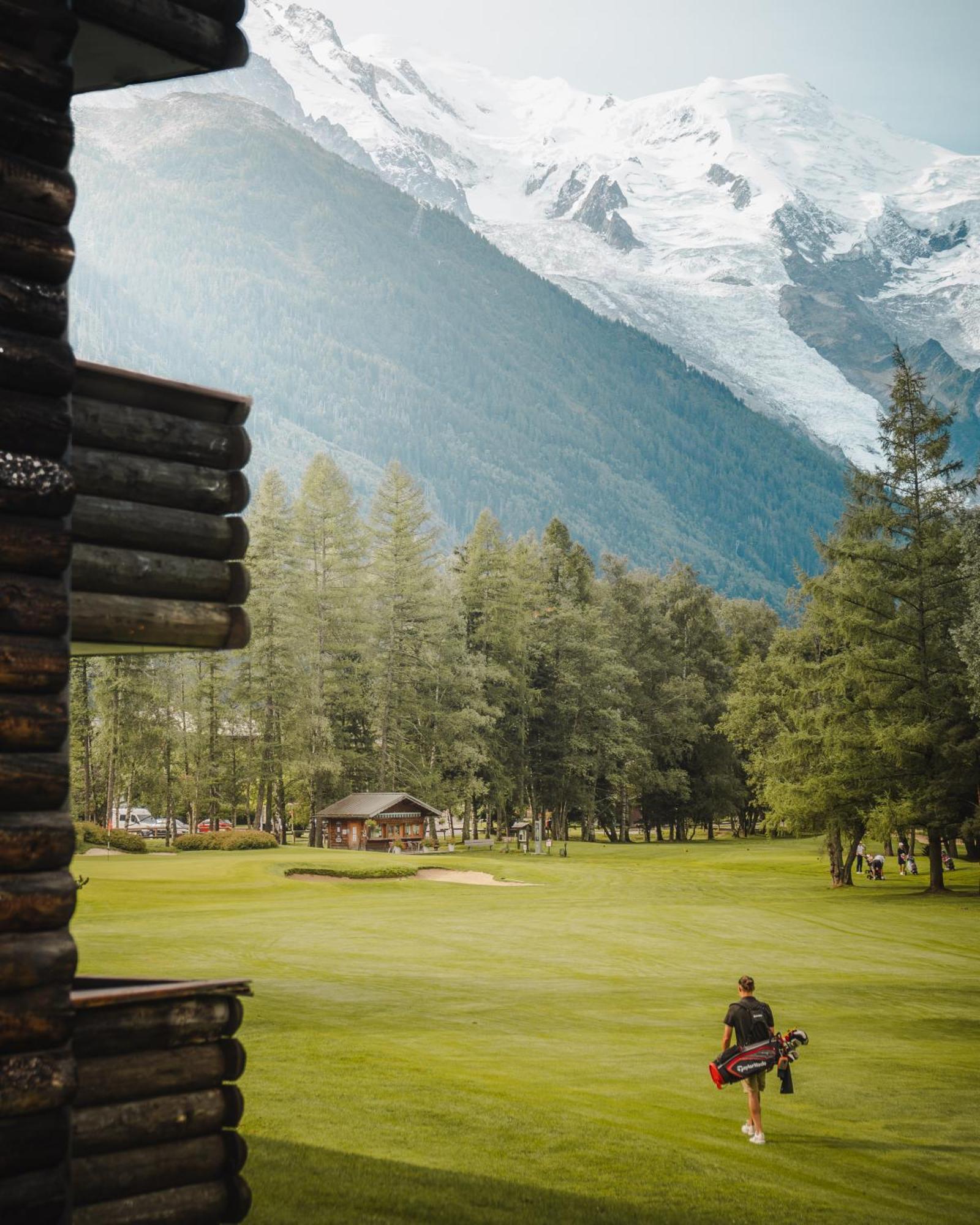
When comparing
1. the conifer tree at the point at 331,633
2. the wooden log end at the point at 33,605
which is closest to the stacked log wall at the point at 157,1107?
the wooden log end at the point at 33,605

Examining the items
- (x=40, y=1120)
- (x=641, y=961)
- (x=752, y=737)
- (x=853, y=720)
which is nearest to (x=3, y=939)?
(x=40, y=1120)

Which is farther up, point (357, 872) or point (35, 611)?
point (35, 611)

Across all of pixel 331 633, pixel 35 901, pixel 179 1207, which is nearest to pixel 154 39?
pixel 35 901

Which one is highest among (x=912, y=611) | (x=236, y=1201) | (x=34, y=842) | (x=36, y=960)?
(x=912, y=611)

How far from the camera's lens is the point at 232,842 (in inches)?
2265

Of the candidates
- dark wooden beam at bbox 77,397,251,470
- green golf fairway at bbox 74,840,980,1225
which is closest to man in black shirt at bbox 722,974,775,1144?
green golf fairway at bbox 74,840,980,1225

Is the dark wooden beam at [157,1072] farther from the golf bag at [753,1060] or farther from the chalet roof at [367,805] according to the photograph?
the chalet roof at [367,805]

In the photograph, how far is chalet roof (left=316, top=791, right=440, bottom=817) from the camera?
63.4 m

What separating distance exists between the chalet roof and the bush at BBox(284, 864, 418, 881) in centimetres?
1255

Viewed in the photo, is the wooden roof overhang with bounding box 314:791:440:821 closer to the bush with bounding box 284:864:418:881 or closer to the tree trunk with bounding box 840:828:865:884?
the bush with bounding box 284:864:418:881

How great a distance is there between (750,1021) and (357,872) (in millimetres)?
35235

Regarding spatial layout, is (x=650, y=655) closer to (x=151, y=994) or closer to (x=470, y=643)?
(x=470, y=643)

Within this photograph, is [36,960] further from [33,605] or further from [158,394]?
[158,394]

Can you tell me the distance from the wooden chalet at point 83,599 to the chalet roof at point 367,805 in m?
55.0
